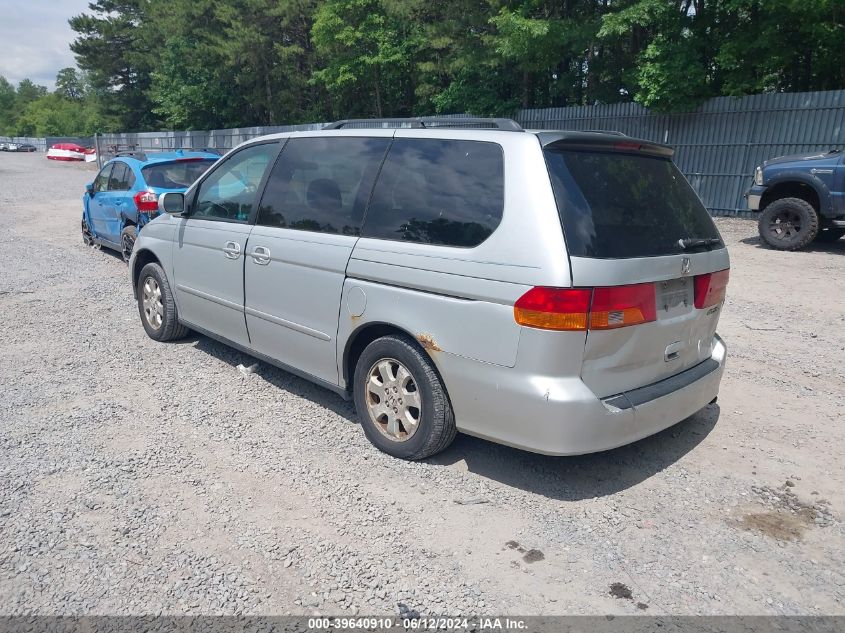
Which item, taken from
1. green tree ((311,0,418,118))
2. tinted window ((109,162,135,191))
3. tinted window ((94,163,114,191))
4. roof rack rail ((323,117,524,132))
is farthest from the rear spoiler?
green tree ((311,0,418,118))

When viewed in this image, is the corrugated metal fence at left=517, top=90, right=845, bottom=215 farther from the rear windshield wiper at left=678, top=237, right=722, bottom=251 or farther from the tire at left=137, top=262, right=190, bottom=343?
the tire at left=137, top=262, right=190, bottom=343

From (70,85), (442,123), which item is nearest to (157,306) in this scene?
(442,123)

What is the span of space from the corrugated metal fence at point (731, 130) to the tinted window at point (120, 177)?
12.4 m

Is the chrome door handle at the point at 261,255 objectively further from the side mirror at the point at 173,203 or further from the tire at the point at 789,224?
the tire at the point at 789,224

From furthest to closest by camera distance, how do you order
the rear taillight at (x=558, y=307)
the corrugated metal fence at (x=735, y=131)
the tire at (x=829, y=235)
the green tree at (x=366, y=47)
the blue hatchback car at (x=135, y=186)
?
the green tree at (x=366, y=47), the corrugated metal fence at (x=735, y=131), the tire at (x=829, y=235), the blue hatchback car at (x=135, y=186), the rear taillight at (x=558, y=307)

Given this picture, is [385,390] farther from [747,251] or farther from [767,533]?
[747,251]

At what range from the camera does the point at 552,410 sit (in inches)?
123

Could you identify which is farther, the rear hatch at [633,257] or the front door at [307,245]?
the front door at [307,245]

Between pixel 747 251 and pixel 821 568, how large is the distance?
9.10 m

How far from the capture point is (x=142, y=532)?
3.17 meters

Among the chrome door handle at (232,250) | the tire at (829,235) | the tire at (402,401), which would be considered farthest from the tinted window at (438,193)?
the tire at (829,235)

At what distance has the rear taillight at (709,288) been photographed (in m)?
3.66

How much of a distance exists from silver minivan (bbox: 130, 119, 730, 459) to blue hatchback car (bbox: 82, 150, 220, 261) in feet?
17.1

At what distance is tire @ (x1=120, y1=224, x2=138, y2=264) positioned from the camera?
30.9 feet
